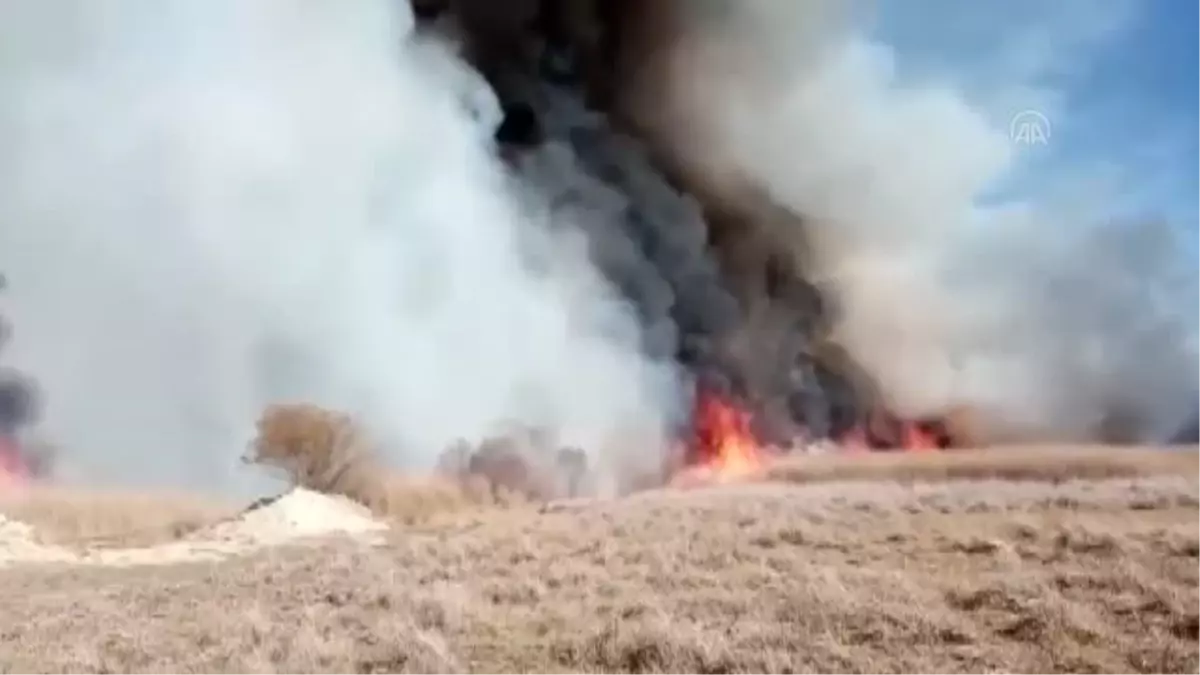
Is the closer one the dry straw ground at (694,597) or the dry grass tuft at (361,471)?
the dry straw ground at (694,597)

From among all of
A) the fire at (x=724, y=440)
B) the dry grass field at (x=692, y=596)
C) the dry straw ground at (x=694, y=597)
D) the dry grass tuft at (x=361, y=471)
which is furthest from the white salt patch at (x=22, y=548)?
the fire at (x=724, y=440)

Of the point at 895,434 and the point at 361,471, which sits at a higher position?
the point at 895,434

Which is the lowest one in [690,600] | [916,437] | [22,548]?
[690,600]

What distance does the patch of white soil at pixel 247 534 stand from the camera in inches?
722

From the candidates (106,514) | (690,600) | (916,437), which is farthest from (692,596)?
(916,437)

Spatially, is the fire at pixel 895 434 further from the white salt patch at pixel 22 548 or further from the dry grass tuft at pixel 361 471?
the white salt patch at pixel 22 548

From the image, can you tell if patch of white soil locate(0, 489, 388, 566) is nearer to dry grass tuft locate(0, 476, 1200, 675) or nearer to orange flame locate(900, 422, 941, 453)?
dry grass tuft locate(0, 476, 1200, 675)

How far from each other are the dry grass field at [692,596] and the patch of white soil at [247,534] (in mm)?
951

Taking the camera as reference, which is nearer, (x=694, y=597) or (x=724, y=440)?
(x=694, y=597)

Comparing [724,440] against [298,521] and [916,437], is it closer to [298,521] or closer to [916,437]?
[916,437]

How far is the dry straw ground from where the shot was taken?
8.62 meters

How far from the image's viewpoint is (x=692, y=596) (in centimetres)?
1070

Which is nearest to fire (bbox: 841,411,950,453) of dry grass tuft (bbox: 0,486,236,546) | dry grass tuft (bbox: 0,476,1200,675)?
dry grass tuft (bbox: 0,476,1200,675)

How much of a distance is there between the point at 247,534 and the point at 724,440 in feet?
49.5
